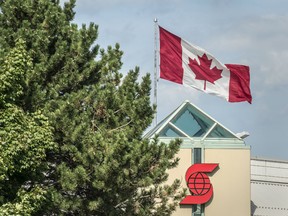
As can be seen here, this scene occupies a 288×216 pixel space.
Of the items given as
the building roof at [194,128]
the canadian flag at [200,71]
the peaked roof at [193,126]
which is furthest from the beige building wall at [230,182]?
the canadian flag at [200,71]

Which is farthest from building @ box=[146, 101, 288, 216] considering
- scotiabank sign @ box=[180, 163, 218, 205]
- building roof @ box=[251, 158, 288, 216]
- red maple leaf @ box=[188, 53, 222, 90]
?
building roof @ box=[251, 158, 288, 216]

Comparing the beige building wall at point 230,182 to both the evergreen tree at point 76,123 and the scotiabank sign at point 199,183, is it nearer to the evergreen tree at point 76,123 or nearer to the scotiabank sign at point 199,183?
the scotiabank sign at point 199,183

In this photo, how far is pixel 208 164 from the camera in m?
33.8

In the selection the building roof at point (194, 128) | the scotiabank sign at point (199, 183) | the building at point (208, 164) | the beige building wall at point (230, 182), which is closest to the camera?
the scotiabank sign at point (199, 183)

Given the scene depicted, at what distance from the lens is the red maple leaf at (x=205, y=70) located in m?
35.8

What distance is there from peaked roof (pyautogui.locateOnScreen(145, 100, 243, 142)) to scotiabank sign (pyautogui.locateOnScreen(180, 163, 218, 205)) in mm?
1474

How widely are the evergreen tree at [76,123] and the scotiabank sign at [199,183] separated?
822 cm

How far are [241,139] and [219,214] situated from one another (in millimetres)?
3730

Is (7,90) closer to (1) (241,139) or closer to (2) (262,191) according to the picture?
(1) (241,139)

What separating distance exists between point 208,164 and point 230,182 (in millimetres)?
1350

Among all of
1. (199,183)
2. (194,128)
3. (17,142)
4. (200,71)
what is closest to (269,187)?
(199,183)

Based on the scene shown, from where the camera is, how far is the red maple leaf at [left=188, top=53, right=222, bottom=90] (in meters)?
35.8

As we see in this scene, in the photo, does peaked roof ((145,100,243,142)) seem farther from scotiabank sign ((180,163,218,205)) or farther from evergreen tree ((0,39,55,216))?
evergreen tree ((0,39,55,216))

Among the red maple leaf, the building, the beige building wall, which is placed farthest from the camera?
the red maple leaf
